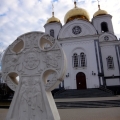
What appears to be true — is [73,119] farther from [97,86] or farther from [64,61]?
[97,86]

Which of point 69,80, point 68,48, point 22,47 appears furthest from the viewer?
point 68,48

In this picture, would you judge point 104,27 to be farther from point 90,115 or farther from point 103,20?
point 90,115

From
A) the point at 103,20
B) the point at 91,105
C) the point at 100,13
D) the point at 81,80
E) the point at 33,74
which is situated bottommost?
the point at 91,105

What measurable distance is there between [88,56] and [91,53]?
61cm

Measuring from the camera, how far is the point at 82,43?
20078 millimetres

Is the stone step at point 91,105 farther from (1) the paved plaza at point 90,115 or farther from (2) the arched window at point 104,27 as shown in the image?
(2) the arched window at point 104,27

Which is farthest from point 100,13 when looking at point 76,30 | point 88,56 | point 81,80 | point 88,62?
point 81,80

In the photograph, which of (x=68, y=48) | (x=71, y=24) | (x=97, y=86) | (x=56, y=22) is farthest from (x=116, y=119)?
(x=56, y=22)

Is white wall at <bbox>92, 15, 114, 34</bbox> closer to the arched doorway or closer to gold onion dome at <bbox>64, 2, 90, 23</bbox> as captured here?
gold onion dome at <bbox>64, 2, 90, 23</bbox>

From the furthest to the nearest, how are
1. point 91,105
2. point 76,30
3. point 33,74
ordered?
1. point 76,30
2. point 91,105
3. point 33,74

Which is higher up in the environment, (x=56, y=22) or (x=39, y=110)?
(x=56, y=22)

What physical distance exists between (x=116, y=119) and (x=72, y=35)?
54.3 feet

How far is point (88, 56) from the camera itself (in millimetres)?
19328

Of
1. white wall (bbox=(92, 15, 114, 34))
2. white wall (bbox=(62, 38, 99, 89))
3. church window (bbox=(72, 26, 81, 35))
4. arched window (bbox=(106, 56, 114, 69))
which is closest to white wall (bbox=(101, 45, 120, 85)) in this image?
arched window (bbox=(106, 56, 114, 69))
